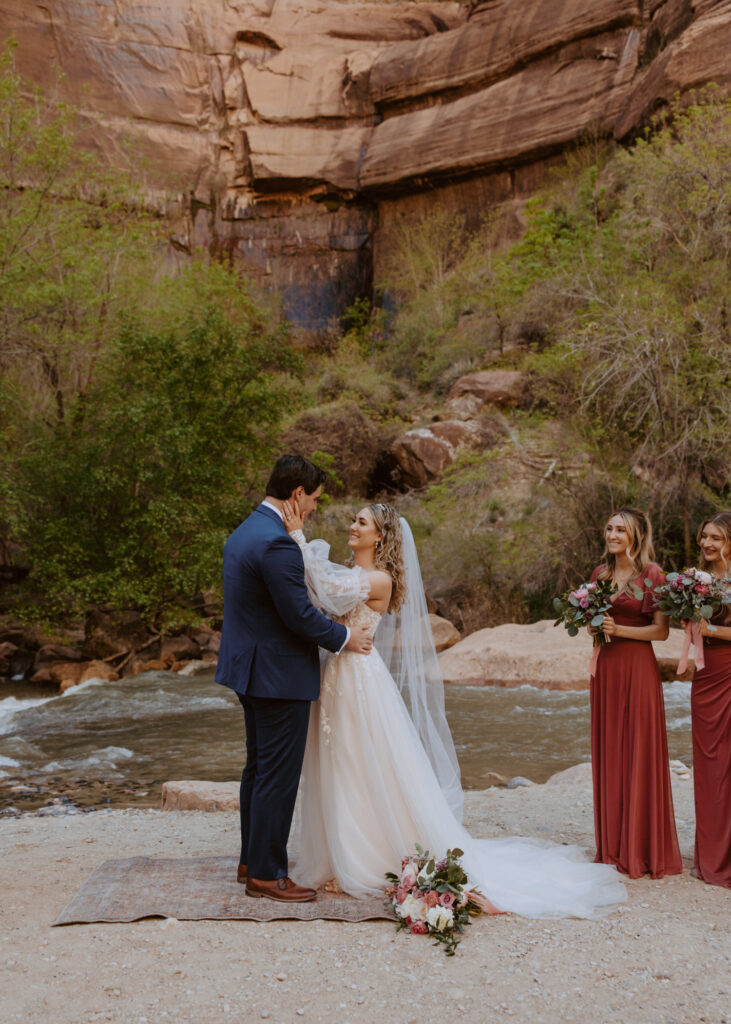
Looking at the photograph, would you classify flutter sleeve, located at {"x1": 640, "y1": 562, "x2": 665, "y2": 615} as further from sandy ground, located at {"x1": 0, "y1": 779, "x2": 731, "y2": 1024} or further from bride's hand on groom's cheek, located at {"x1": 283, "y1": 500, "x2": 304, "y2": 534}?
bride's hand on groom's cheek, located at {"x1": 283, "y1": 500, "x2": 304, "y2": 534}

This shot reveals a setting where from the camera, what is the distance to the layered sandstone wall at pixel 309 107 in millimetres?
31297

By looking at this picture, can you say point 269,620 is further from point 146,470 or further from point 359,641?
point 146,470

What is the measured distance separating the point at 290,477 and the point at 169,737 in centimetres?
725

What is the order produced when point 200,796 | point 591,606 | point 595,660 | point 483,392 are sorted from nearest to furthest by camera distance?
point 591,606, point 595,660, point 200,796, point 483,392

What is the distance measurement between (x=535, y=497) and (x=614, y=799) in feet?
Answer: 44.5

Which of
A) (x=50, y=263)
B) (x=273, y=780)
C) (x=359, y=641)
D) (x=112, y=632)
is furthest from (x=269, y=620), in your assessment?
(x=112, y=632)

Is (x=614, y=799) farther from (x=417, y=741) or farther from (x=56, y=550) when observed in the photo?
(x=56, y=550)

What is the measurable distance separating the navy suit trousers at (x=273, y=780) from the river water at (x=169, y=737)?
3671mm

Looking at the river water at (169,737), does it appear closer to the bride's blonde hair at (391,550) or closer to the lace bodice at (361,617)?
the lace bodice at (361,617)

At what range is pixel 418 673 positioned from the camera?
470cm

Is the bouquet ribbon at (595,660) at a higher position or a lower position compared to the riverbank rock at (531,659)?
higher

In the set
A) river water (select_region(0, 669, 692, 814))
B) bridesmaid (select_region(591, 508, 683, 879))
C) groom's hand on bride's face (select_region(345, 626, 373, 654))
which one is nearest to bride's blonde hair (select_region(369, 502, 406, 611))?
groom's hand on bride's face (select_region(345, 626, 373, 654))

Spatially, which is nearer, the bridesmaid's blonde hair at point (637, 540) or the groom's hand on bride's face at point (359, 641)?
the groom's hand on bride's face at point (359, 641)

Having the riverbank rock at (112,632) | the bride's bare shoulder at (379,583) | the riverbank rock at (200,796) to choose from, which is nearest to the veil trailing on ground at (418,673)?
the bride's bare shoulder at (379,583)
